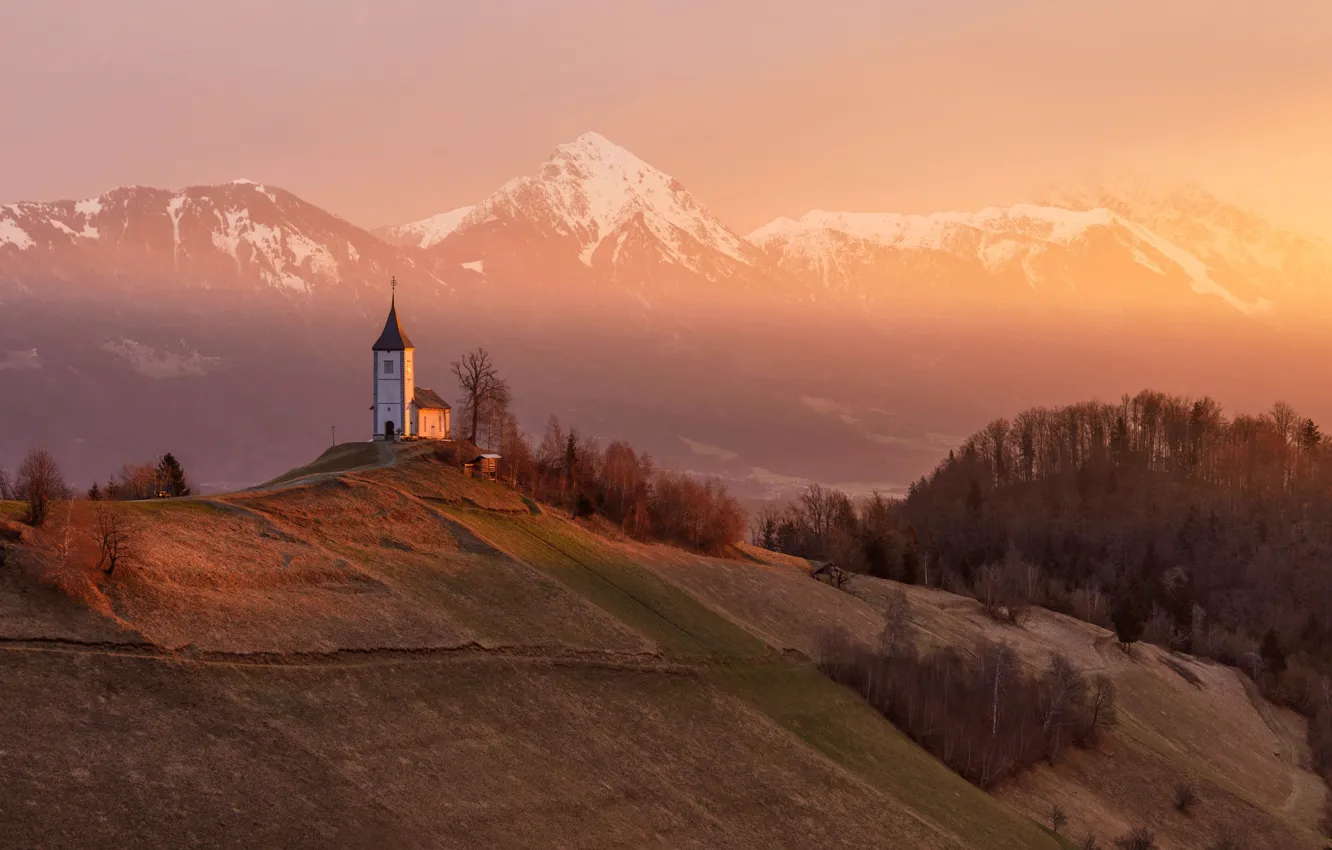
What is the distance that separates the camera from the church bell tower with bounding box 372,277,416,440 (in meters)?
118

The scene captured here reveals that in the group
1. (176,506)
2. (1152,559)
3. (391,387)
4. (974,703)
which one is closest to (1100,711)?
(974,703)

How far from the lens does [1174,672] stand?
12500 centimetres

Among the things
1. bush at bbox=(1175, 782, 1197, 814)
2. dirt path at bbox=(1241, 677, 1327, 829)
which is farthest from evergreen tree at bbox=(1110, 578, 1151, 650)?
bush at bbox=(1175, 782, 1197, 814)

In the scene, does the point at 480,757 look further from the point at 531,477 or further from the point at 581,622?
the point at 531,477

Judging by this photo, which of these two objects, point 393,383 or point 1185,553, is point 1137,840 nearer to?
point 393,383

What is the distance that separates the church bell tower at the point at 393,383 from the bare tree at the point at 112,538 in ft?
181

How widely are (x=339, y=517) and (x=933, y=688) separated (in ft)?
142

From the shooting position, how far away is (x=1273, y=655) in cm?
13825

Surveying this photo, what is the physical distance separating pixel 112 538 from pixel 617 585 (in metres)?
37.6

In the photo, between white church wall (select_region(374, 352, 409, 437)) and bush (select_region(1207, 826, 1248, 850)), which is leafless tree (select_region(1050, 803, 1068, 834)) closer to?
bush (select_region(1207, 826, 1248, 850))

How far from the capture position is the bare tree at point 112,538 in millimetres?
55750

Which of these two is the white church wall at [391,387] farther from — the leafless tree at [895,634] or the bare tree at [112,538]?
the bare tree at [112,538]

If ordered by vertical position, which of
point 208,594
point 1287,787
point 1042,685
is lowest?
point 1287,787

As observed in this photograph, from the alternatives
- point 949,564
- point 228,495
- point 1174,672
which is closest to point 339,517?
point 228,495
